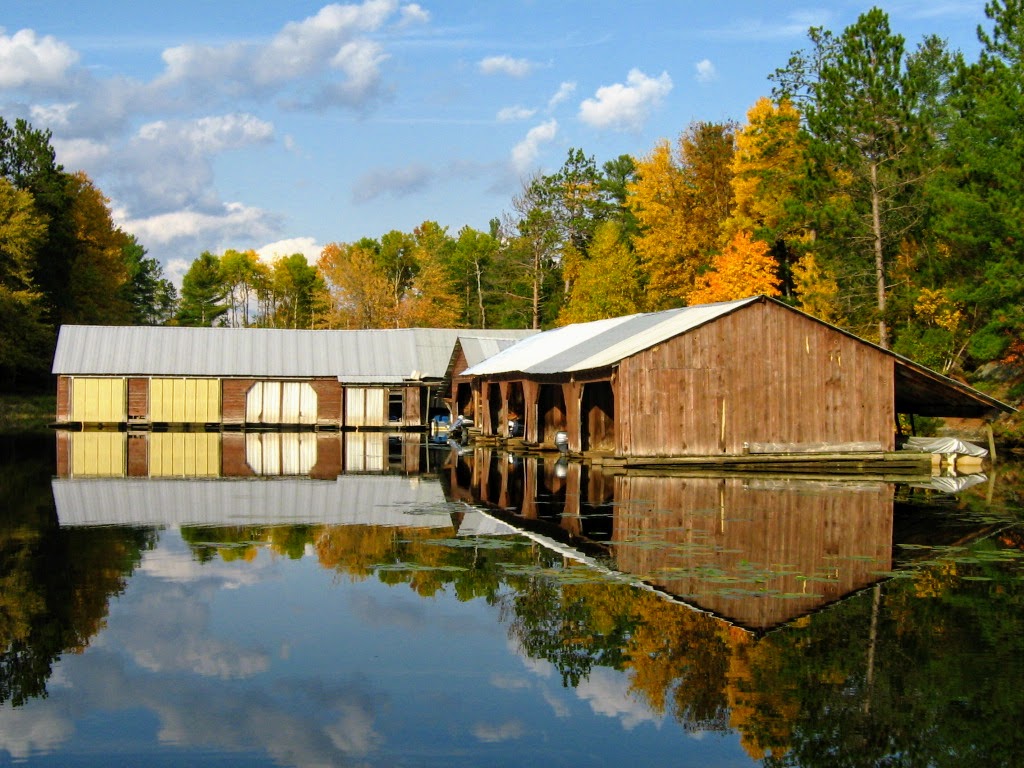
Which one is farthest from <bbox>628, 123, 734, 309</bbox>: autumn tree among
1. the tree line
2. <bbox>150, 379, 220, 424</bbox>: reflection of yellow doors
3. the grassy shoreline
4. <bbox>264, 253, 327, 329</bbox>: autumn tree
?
<bbox>264, 253, 327, 329</bbox>: autumn tree

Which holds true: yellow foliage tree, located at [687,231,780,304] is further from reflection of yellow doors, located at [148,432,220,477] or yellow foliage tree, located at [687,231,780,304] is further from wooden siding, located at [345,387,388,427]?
reflection of yellow doors, located at [148,432,220,477]

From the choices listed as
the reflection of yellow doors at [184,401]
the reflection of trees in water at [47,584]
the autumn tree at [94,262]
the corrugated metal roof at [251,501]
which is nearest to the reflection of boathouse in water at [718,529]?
the corrugated metal roof at [251,501]

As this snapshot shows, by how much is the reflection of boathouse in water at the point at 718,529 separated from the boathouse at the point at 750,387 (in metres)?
2.92

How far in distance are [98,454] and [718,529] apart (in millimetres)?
25582

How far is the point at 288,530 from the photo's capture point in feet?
60.0

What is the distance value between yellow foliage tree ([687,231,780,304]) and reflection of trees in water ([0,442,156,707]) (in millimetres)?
39443

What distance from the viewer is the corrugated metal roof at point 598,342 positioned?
104 ft

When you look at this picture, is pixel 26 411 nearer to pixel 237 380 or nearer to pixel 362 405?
pixel 237 380

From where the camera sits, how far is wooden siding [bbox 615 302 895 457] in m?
30.8

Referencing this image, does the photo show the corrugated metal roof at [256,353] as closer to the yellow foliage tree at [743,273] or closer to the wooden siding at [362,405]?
the wooden siding at [362,405]

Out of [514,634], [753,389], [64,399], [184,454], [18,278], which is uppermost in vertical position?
[18,278]

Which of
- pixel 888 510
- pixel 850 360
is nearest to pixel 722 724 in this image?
pixel 888 510

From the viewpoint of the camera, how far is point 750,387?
3172 centimetres

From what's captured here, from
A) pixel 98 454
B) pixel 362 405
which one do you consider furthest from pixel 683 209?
pixel 98 454
